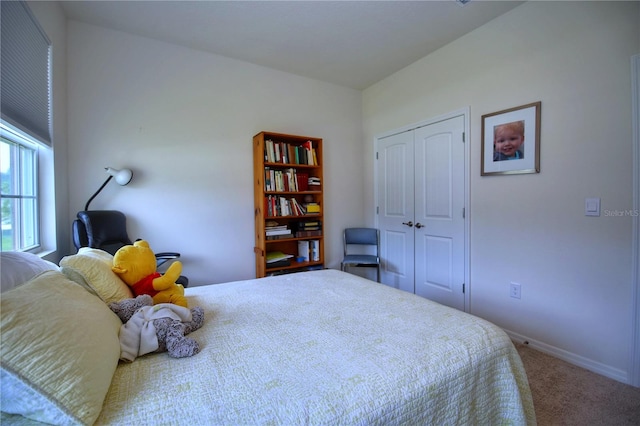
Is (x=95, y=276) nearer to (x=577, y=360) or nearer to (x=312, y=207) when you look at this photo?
(x=312, y=207)

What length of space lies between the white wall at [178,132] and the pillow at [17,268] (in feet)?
5.65

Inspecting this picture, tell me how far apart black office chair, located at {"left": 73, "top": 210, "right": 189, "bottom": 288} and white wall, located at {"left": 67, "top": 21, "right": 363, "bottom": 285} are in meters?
0.25

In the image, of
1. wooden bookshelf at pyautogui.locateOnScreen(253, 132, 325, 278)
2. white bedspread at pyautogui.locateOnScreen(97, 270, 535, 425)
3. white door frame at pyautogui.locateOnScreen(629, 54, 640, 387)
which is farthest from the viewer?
wooden bookshelf at pyautogui.locateOnScreen(253, 132, 325, 278)

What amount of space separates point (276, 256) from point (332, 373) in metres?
2.17

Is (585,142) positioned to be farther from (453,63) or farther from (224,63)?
(224,63)

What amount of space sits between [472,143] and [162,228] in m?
3.00

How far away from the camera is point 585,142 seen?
1880mm

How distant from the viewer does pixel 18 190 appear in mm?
1713

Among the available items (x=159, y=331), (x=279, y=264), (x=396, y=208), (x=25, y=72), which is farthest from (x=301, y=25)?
(x=159, y=331)

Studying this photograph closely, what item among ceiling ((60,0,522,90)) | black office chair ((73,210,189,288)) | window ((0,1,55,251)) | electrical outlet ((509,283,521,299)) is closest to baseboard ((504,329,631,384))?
electrical outlet ((509,283,521,299))

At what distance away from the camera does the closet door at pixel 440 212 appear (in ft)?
8.76

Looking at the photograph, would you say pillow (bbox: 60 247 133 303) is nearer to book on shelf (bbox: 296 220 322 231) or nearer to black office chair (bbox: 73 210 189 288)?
black office chair (bbox: 73 210 189 288)

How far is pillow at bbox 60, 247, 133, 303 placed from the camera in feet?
3.42

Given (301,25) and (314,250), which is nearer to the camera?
(301,25)
